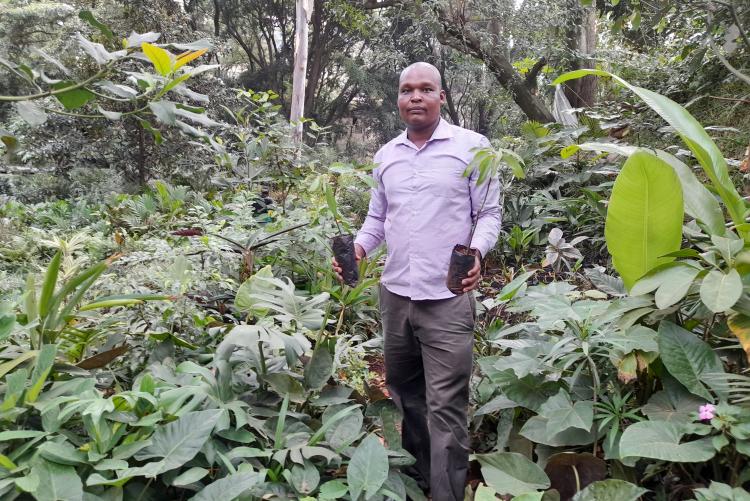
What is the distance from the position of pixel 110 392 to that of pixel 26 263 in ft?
9.63

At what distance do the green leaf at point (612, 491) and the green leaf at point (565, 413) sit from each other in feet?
0.65

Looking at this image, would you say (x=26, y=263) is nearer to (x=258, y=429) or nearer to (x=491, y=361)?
(x=258, y=429)

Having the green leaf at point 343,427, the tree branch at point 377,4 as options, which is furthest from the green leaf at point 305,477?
the tree branch at point 377,4

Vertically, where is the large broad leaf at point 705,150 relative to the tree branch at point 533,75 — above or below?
below

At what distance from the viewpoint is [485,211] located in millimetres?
2328

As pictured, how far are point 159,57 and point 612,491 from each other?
180 centimetres

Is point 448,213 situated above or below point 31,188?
above

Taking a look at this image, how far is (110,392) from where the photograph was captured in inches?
84.7

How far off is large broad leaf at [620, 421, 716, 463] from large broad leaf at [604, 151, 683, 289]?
583 millimetres

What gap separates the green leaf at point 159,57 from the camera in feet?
4.50

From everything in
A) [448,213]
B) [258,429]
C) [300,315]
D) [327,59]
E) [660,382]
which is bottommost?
[258,429]

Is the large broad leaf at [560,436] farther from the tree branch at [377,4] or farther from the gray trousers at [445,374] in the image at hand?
the tree branch at [377,4]

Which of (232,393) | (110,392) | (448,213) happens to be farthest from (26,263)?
(448,213)

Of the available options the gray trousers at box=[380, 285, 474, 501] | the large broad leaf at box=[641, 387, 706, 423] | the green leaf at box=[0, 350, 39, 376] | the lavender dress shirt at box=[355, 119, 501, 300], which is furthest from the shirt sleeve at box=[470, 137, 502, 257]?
the green leaf at box=[0, 350, 39, 376]
